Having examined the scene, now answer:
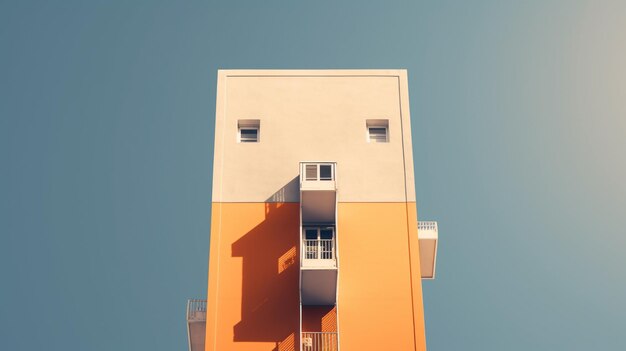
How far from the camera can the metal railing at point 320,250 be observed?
35.8m

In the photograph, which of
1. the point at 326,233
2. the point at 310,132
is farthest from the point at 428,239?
the point at 310,132

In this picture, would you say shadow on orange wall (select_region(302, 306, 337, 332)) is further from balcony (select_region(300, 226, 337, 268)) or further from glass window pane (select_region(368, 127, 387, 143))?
glass window pane (select_region(368, 127, 387, 143))

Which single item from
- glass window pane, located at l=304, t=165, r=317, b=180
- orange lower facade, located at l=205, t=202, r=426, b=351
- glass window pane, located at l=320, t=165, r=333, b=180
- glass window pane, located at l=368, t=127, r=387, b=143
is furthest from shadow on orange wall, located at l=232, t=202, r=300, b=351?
glass window pane, located at l=368, t=127, r=387, b=143

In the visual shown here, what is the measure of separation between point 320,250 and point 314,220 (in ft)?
6.60

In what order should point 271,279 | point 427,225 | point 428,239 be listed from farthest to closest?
1. point 427,225
2. point 428,239
3. point 271,279

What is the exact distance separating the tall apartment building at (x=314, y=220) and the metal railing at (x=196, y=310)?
0.05 m

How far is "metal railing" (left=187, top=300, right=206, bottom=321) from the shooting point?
37094 mm

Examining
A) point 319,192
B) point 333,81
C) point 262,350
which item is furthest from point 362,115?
point 262,350

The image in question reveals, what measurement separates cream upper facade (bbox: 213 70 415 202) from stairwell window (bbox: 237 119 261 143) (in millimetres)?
68

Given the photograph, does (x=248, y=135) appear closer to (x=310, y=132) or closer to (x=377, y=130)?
(x=310, y=132)

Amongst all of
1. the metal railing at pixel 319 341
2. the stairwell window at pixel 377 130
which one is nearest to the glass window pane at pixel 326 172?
the stairwell window at pixel 377 130

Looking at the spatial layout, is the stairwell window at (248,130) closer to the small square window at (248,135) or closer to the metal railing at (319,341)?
the small square window at (248,135)

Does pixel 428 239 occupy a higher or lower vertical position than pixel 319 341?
higher

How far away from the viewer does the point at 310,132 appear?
39406 millimetres
